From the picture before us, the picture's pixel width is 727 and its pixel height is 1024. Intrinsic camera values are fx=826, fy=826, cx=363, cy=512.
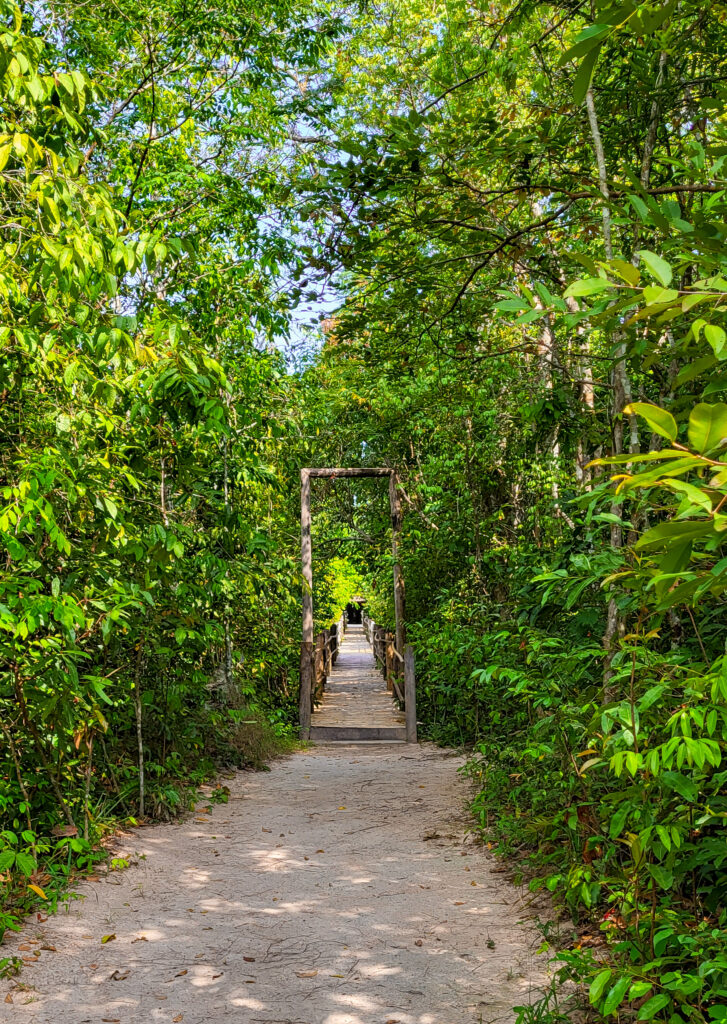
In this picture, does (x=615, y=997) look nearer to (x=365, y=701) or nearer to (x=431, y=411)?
(x=431, y=411)

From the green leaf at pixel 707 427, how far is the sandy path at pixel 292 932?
2.57 metres

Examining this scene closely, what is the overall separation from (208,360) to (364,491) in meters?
8.62

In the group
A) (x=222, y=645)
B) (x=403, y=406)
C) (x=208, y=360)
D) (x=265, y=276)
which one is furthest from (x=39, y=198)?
(x=403, y=406)

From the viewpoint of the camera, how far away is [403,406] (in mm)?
8625

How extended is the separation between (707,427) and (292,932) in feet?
11.4

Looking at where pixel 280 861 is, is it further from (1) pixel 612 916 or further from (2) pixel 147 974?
(1) pixel 612 916

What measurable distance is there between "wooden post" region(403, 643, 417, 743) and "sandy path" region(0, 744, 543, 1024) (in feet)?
10.4

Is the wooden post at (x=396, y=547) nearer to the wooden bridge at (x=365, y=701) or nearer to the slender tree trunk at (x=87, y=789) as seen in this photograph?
the wooden bridge at (x=365, y=701)

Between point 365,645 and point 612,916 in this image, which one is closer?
point 612,916

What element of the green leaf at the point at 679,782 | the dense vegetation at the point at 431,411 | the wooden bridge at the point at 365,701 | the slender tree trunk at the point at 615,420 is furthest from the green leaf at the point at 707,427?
the wooden bridge at the point at 365,701

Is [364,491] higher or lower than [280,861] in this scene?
higher

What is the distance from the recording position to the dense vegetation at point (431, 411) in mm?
2127

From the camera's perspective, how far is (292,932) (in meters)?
3.68

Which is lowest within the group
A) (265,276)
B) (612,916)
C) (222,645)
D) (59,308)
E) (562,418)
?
(612,916)
